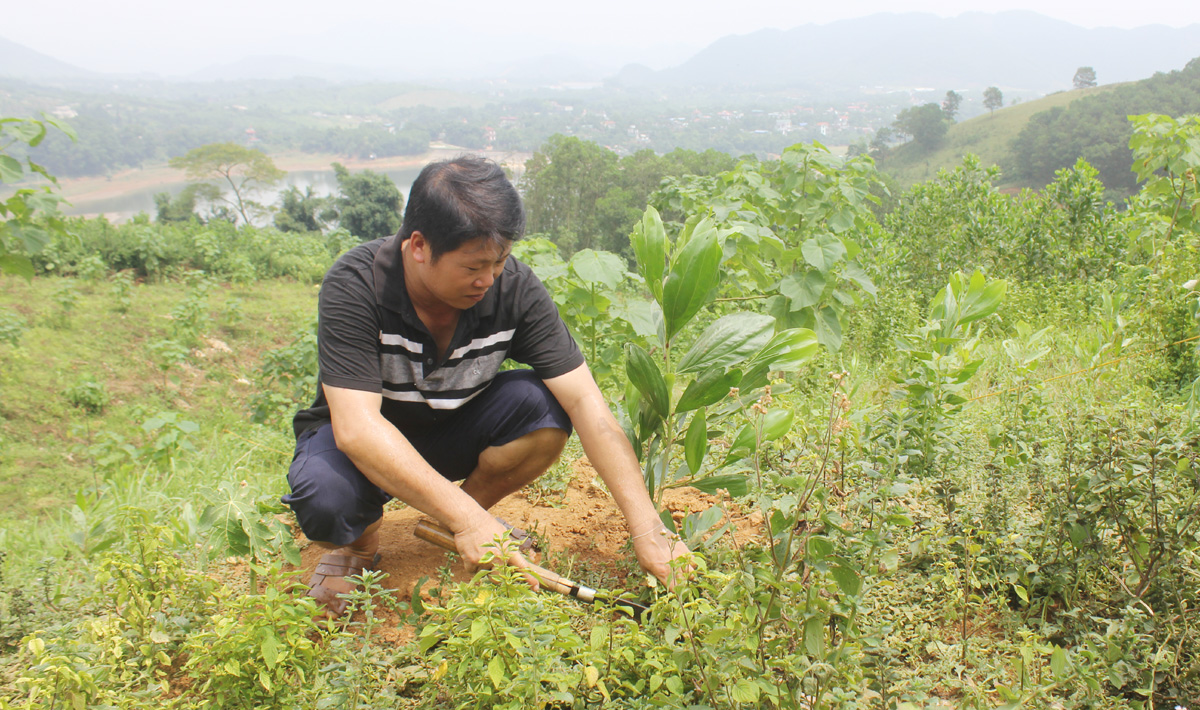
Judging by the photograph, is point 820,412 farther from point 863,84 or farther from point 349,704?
point 863,84

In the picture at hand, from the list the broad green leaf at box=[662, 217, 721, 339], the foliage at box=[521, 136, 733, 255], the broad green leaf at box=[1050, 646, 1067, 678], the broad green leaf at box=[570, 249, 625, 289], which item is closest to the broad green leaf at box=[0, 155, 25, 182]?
the broad green leaf at box=[570, 249, 625, 289]

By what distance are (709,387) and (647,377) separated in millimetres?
142

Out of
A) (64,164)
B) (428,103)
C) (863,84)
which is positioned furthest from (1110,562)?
(863,84)

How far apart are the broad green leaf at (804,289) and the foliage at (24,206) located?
2.87 meters

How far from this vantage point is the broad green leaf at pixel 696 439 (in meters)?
1.46

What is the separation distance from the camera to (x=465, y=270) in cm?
168

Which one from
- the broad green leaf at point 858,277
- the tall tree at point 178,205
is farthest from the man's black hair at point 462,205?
the tall tree at point 178,205

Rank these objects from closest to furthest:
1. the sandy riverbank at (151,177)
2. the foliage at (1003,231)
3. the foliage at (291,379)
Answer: the foliage at (291,379), the foliage at (1003,231), the sandy riverbank at (151,177)

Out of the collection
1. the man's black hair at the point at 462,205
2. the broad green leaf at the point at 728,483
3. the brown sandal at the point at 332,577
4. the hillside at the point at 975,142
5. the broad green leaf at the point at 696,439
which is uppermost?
the hillside at the point at 975,142

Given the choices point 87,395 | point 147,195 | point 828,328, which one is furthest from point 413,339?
point 147,195

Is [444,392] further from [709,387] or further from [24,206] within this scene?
[24,206]

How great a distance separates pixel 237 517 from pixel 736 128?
73.1 metres

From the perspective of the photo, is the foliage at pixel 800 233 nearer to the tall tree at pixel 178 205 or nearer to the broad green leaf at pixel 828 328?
the broad green leaf at pixel 828 328

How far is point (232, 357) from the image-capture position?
7336mm
